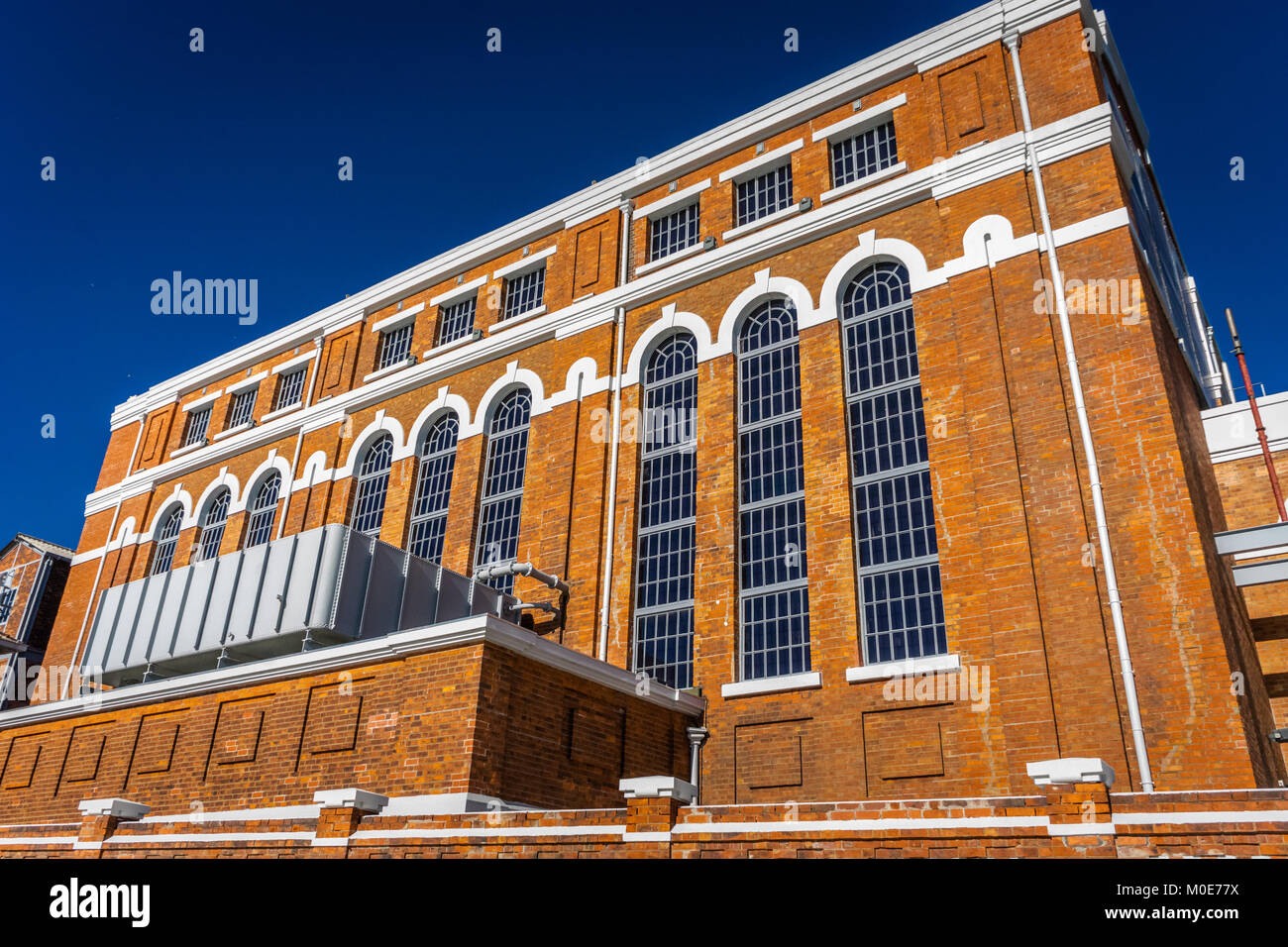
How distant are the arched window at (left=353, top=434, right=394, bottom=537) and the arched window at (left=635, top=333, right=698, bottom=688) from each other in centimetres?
758

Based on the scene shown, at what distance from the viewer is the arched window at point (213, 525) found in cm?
2584

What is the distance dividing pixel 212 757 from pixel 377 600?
3.48 meters

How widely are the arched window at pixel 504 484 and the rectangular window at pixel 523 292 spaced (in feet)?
8.46

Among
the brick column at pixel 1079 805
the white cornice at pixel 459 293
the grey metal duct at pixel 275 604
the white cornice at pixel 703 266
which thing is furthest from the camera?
the white cornice at pixel 459 293

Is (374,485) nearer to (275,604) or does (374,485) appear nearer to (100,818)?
(275,604)

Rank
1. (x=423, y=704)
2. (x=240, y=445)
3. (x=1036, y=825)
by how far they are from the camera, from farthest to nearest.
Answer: (x=240, y=445), (x=423, y=704), (x=1036, y=825)

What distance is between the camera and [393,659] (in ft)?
42.2

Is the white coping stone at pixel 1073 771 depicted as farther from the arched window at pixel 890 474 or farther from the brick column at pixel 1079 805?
the arched window at pixel 890 474

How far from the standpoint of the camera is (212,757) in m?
14.3

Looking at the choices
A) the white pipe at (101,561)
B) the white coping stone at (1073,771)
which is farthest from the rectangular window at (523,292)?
the white coping stone at (1073,771)

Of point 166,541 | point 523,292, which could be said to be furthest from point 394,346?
point 166,541

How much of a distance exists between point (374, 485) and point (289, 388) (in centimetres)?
647

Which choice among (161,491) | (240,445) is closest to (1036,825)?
(240,445)

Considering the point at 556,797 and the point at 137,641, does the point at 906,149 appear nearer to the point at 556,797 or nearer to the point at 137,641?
the point at 556,797
